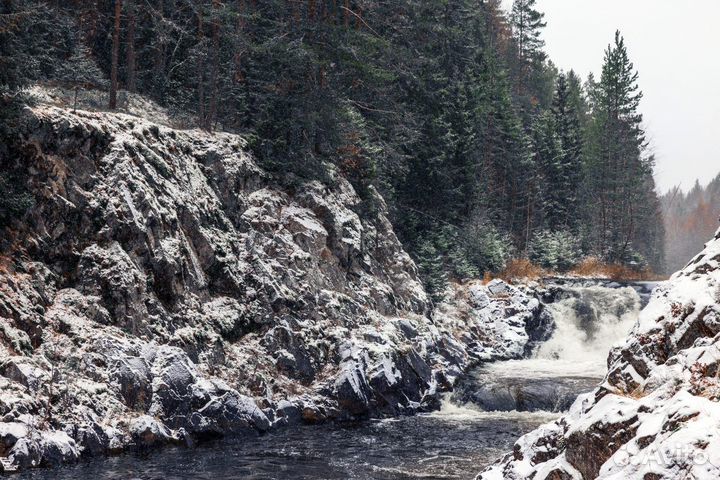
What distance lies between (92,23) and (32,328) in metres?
22.6

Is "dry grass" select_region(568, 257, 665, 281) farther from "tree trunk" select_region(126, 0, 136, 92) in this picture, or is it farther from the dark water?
"tree trunk" select_region(126, 0, 136, 92)

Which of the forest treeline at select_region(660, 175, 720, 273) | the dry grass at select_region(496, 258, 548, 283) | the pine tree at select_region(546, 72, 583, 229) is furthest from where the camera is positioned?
the forest treeline at select_region(660, 175, 720, 273)

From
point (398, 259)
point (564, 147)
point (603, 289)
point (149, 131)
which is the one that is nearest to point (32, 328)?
point (149, 131)

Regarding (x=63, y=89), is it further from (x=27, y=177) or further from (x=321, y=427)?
(x=321, y=427)

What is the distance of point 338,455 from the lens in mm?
16969

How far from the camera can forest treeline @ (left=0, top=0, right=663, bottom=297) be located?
28141 mm

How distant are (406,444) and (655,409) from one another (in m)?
11.9

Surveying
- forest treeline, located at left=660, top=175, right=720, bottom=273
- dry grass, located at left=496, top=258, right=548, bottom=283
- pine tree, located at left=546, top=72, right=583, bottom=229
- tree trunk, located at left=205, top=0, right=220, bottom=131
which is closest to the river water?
dry grass, located at left=496, top=258, right=548, bottom=283

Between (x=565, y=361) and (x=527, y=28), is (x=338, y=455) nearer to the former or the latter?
(x=565, y=361)

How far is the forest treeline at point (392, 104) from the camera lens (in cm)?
2814

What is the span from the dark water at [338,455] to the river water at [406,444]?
0.02m

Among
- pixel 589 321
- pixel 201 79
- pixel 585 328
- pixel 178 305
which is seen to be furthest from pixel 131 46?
pixel 589 321

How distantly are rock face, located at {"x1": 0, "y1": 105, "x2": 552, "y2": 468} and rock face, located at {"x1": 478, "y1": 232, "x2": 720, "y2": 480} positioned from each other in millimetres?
9732

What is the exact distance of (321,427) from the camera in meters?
20.0
